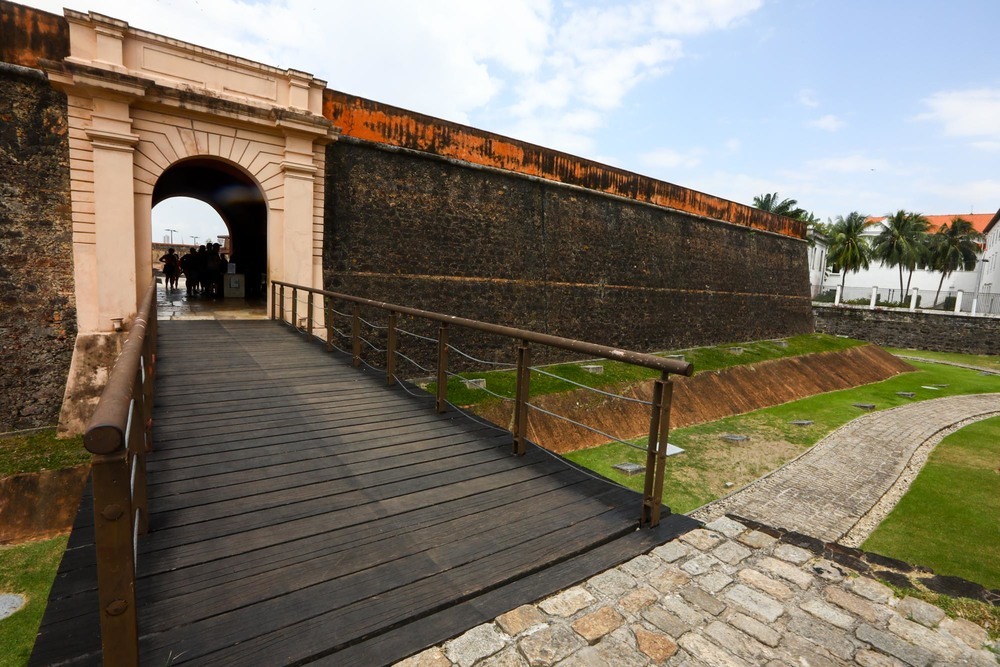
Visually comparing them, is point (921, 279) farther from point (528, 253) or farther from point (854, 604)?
point (854, 604)

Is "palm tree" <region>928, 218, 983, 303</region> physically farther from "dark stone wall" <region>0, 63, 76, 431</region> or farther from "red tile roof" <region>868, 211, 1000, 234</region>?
"dark stone wall" <region>0, 63, 76, 431</region>

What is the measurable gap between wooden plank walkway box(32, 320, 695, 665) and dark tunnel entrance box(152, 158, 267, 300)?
758 cm

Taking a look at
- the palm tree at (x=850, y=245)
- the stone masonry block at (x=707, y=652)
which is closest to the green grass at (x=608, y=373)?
the stone masonry block at (x=707, y=652)

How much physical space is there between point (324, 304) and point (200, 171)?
482 cm

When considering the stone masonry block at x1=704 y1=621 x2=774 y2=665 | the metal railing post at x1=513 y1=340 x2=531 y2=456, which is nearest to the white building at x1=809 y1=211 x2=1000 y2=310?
the metal railing post at x1=513 y1=340 x2=531 y2=456

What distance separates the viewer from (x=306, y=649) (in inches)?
65.2

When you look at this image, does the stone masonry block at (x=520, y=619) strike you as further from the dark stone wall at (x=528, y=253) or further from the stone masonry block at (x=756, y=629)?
the dark stone wall at (x=528, y=253)

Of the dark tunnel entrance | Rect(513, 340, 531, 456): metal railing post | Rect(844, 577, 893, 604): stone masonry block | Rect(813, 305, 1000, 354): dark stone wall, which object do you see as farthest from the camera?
Rect(813, 305, 1000, 354): dark stone wall

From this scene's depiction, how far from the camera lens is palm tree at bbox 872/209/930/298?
1294 inches

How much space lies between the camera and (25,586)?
4.12m

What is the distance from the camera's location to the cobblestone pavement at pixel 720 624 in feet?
5.90

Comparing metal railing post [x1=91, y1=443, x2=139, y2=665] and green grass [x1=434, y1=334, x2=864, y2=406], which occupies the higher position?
metal railing post [x1=91, y1=443, x2=139, y2=665]

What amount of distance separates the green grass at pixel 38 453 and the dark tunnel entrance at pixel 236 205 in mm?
5399

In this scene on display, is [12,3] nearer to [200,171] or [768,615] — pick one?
[200,171]
